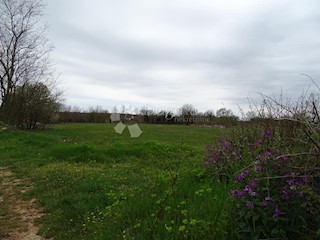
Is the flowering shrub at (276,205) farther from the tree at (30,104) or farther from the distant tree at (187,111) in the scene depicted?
the distant tree at (187,111)

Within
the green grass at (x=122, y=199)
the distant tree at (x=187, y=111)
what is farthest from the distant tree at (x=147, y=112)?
the green grass at (x=122, y=199)

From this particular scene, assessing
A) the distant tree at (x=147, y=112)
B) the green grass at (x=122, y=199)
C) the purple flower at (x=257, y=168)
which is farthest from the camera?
the distant tree at (x=147, y=112)

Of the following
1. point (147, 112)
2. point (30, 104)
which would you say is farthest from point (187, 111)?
point (30, 104)

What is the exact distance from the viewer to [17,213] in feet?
14.6

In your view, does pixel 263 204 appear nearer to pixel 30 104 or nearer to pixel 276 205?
pixel 276 205

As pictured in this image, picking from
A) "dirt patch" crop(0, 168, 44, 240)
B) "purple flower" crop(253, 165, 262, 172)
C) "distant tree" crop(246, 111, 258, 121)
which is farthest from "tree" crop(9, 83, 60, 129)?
"purple flower" crop(253, 165, 262, 172)

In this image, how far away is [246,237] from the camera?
237 cm

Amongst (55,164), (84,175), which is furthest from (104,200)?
(55,164)

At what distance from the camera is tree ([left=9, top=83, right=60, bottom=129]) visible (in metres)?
20.4

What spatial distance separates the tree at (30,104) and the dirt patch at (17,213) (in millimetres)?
15558

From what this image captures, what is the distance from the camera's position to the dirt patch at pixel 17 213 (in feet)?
12.2

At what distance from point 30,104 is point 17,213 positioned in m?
18.1

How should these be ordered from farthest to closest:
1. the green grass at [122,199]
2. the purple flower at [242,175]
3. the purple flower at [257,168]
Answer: the green grass at [122,199], the purple flower at [242,175], the purple flower at [257,168]

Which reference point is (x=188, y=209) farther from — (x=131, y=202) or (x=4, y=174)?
(x=4, y=174)
